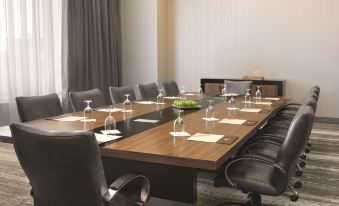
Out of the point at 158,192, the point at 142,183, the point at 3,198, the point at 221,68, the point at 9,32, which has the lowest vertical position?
the point at 3,198

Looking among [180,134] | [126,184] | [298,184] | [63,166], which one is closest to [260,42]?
[298,184]

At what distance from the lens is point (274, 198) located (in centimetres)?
345

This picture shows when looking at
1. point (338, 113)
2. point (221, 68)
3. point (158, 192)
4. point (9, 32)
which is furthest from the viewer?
point (221, 68)

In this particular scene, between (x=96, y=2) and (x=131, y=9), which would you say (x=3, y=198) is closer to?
(x=96, y=2)

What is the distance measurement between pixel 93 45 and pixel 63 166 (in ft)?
19.8

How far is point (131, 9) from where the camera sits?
841cm

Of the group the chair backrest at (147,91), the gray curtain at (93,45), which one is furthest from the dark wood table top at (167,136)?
the gray curtain at (93,45)

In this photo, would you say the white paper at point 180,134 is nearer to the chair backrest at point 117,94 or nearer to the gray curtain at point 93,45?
the chair backrest at point 117,94

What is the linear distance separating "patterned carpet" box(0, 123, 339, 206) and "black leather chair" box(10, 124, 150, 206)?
157 centimetres

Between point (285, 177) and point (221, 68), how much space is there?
5.89m

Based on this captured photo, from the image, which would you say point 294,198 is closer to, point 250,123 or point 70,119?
point 250,123

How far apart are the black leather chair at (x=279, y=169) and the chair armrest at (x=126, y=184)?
0.64 m

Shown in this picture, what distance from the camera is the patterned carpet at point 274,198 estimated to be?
3.42 meters

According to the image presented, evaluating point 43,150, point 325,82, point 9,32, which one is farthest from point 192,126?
point 325,82
